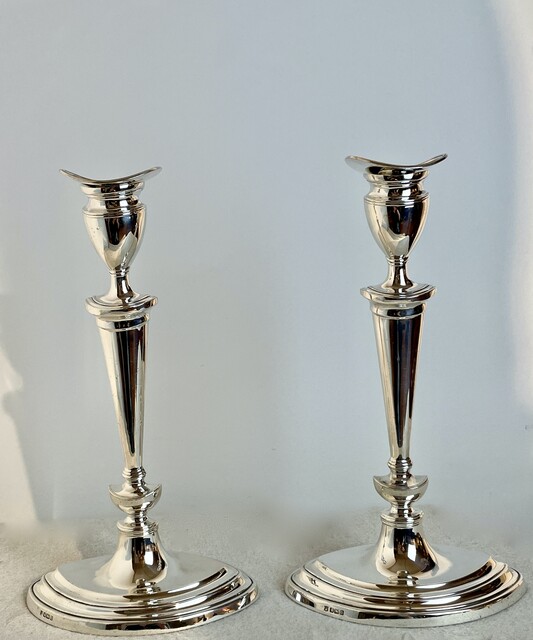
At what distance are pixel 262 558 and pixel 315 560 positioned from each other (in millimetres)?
94

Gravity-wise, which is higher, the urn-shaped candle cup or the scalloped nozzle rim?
the scalloped nozzle rim

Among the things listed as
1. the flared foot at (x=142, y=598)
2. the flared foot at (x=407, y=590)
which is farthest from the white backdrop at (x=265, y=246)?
the flared foot at (x=142, y=598)

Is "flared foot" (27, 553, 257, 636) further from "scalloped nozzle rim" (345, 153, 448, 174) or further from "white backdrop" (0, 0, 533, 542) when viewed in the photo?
"scalloped nozzle rim" (345, 153, 448, 174)

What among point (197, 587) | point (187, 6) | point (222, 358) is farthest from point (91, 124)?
point (197, 587)

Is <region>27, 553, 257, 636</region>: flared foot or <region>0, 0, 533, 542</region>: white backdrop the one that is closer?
<region>27, 553, 257, 636</region>: flared foot

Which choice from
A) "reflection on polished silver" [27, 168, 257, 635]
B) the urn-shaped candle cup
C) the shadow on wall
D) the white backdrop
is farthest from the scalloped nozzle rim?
the shadow on wall

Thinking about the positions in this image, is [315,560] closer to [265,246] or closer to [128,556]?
[128,556]

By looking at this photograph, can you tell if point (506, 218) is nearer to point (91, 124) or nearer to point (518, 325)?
point (518, 325)

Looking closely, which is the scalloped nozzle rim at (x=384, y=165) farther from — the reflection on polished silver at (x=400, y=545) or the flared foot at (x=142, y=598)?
the flared foot at (x=142, y=598)

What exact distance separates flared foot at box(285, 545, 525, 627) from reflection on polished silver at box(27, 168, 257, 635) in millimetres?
74

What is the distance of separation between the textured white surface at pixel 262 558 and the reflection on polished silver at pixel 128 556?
0.02 m

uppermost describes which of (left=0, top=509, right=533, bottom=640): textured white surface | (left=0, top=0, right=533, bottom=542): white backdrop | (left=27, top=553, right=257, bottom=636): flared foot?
(left=0, top=0, right=533, bottom=542): white backdrop

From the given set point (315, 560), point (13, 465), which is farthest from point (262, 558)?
point (13, 465)

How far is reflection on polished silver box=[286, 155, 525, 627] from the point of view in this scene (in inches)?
44.3
